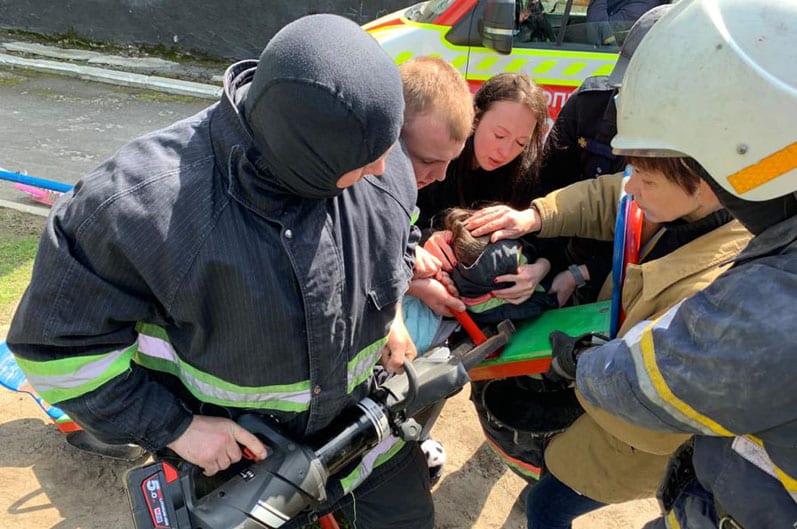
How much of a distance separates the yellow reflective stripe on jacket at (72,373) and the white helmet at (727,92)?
3.96 feet

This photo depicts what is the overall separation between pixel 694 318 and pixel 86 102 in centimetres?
798

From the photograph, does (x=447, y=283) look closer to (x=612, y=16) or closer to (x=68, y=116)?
(x=612, y=16)

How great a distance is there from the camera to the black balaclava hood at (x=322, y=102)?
3.87ft

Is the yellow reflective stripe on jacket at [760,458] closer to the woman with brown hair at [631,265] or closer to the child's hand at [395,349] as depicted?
the woman with brown hair at [631,265]

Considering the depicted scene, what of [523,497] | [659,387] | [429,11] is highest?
[659,387]

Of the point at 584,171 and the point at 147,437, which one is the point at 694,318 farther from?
the point at 584,171

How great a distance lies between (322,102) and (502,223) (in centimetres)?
107

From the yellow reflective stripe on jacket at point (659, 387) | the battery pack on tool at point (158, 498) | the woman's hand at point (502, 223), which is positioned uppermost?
the yellow reflective stripe on jacket at point (659, 387)

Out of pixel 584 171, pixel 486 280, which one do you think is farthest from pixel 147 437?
pixel 584 171

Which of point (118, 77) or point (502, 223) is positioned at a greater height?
point (502, 223)

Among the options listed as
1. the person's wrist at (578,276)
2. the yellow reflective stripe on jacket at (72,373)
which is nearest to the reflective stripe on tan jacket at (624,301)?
the person's wrist at (578,276)

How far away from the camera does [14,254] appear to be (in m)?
4.13

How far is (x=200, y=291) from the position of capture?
1.34 meters

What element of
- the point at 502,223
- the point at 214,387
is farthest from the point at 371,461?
the point at 502,223
